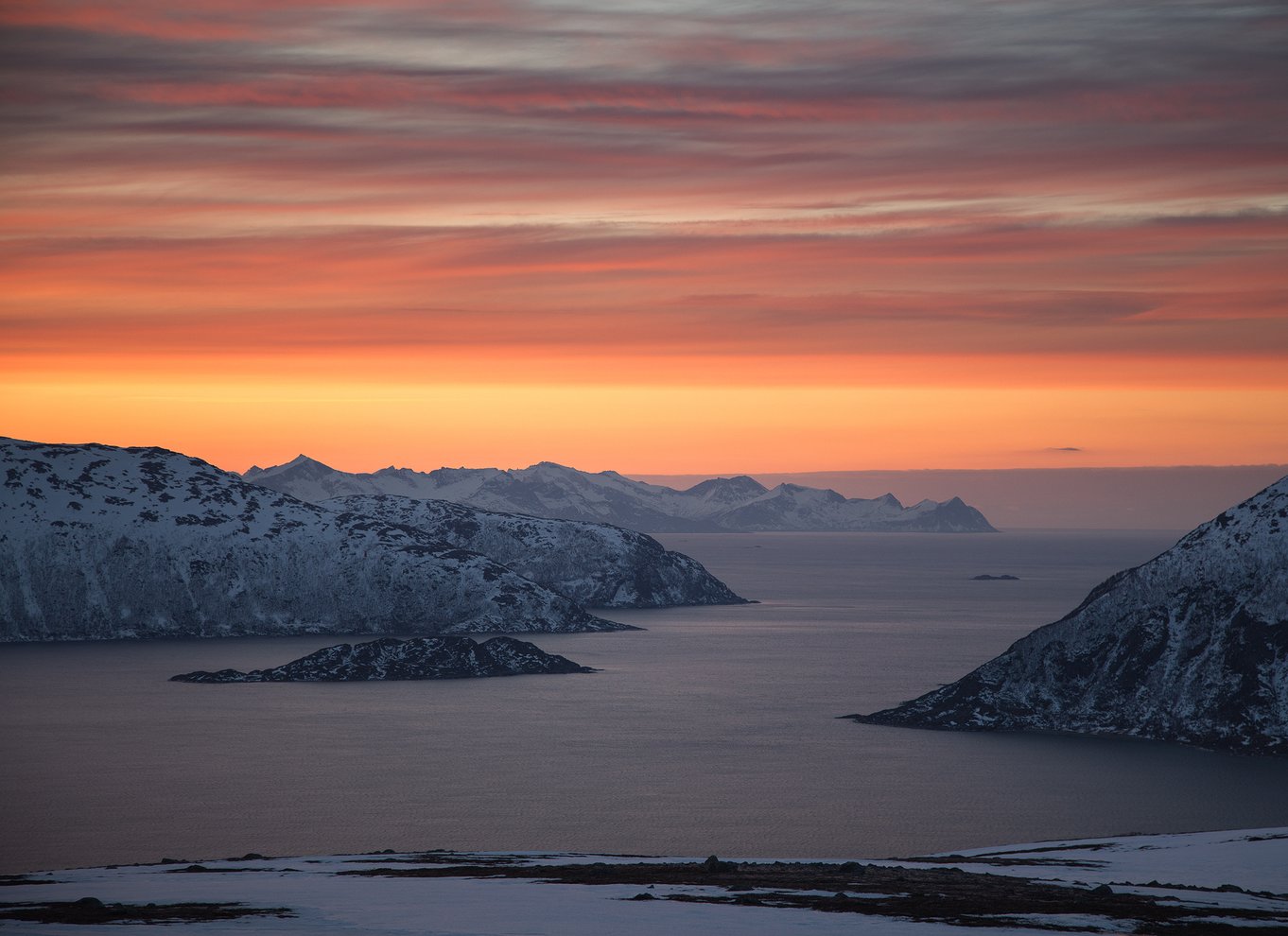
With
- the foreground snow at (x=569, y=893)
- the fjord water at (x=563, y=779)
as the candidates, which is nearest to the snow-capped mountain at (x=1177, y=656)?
the fjord water at (x=563, y=779)

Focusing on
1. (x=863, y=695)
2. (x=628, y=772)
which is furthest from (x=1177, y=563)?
(x=628, y=772)

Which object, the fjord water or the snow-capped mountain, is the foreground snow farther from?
the snow-capped mountain

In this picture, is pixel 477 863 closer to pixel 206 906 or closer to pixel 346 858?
pixel 346 858

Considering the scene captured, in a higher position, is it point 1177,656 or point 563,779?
point 1177,656

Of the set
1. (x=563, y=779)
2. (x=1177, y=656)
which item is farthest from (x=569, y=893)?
(x=1177, y=656)

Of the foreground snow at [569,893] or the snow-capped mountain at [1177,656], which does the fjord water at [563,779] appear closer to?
the snow-capped mountain at [1177,656]

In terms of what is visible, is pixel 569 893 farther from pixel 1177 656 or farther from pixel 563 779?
pixel 1177 656
